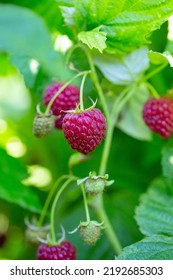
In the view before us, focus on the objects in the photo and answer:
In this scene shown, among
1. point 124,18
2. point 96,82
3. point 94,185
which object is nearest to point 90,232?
point 94,185

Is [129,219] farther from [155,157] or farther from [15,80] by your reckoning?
[15,80]

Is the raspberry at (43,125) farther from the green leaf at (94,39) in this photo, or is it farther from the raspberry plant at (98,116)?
the green leaf at (94,39)

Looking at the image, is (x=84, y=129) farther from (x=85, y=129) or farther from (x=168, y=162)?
(x=168, y=162)

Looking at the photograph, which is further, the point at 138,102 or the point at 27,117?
the point at 27,117

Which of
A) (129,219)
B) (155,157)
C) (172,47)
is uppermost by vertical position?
(172,47)

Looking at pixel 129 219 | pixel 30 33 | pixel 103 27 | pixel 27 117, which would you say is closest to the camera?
pixel 30 33

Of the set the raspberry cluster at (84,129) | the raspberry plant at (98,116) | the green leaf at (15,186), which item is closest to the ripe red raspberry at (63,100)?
the raspberry plant at (98,116)
